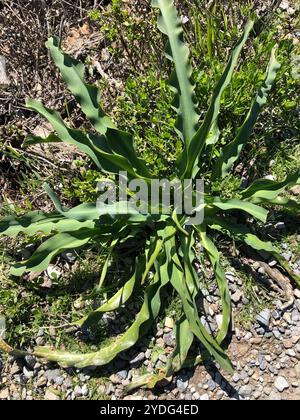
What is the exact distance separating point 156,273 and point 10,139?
1100mm

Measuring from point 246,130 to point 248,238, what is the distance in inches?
18.9

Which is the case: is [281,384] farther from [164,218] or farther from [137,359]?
[164,218]

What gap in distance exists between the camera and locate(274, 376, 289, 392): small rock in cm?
202

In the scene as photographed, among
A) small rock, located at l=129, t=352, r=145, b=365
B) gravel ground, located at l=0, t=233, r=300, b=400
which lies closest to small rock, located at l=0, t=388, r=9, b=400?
gravel ground, located at l=0, t=233, r=300, b=400

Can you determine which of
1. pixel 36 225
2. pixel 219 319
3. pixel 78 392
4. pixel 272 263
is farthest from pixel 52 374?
pixel 272 263

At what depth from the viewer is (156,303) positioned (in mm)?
2094

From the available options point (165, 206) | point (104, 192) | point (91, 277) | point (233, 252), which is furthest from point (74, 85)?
point (233, 252)

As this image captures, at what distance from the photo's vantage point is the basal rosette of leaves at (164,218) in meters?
2.04

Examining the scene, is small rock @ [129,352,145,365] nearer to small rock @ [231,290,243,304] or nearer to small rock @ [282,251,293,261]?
small rock @ [231,290,243,304]

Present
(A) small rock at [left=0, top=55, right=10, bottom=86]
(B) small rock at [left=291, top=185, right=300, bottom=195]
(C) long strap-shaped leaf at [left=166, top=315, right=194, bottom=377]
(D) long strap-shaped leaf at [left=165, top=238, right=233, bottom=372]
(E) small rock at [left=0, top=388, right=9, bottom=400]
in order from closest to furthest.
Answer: (D) long strap-shaped leaf at [left=165, top=238, right=233, bottom=372] → (C) long strap-shaped leaf at [left=166, top=315, right=194, bottom=377] → (E) small rock at [left=0, top=388, right=9, bottom=400] → (B) small rock at [left=291, top=185, right=300, bottom=195] → (A) small rock at [left=0, top=55, right=10, bottom=86]

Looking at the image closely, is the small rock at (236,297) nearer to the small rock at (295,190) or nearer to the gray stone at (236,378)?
the gray stone at (236,378)

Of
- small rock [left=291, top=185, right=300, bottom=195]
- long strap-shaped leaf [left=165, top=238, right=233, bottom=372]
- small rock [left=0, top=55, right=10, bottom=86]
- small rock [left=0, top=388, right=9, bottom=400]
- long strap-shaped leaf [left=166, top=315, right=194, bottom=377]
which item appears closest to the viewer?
long strap-shaped leaf [left=165, top=238, right=233, bottom=372]

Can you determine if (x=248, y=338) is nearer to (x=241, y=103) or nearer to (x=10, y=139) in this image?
(x=241, y=103)

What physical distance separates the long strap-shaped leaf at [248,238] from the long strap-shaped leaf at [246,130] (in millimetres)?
223
